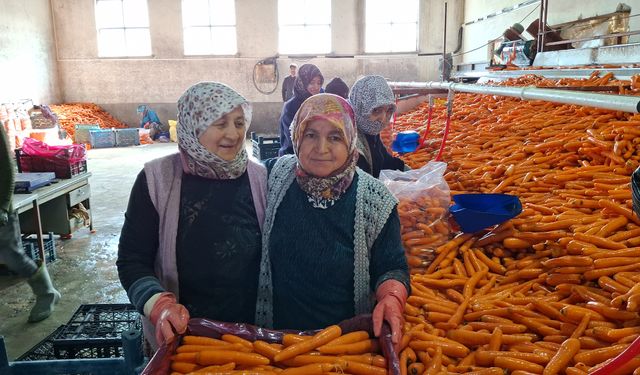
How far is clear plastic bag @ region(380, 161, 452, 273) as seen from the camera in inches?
113

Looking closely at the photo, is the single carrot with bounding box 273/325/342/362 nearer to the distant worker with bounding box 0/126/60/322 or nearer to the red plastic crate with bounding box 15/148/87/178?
the distant worker with bounding box 0/126/60/322

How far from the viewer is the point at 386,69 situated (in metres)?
16.2

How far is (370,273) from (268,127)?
1488 cm

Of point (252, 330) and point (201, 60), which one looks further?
point (201, 60)

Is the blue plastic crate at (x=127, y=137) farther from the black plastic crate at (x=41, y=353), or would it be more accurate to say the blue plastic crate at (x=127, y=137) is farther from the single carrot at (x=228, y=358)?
the single carrot at (x=228, y=358)

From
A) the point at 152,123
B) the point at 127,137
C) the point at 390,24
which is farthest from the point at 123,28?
the point at 390,24

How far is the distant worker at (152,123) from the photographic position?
49.3 feet

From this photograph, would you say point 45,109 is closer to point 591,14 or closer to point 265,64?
point 265,64

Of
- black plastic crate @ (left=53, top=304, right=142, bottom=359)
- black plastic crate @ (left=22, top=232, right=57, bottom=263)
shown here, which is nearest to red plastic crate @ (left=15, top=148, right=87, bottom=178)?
black plastic crate @ (left=22, top=232, right=57, bottom=263)

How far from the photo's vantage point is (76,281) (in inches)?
188

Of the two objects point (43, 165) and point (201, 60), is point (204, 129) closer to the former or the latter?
point (43, 165)

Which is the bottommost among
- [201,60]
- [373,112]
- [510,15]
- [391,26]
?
[373,112]

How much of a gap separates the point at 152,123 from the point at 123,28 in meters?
3.46

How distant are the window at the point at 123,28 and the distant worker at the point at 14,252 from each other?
1342 cm
